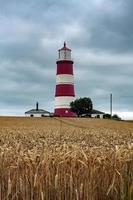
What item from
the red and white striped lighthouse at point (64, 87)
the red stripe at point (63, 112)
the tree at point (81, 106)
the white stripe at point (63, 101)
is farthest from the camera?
the tree at point (81, 106)

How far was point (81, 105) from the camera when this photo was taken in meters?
100

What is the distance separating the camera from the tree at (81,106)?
95.6 m

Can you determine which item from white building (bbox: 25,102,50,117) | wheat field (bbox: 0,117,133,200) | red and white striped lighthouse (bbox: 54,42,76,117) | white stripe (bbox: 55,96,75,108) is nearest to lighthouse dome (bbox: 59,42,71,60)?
red and white striped lighthouse (bbox: 54,42,76,117)

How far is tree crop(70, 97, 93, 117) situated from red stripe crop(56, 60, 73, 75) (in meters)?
5.93

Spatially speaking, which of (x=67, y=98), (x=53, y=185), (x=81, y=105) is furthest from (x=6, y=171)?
(x=81, y=105)

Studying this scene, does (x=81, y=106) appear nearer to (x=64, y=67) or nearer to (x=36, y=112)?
(x=64, y=67)

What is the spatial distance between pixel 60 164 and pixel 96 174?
0.57 meters

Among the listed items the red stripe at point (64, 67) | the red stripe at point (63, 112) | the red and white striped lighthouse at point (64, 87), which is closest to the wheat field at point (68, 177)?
the red and white striped lighthouse at point (64, 87)

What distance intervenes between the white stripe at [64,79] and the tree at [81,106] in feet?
19.0

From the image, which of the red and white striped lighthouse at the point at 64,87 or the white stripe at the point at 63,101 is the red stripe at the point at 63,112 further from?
the white stripe at the point at 63,101

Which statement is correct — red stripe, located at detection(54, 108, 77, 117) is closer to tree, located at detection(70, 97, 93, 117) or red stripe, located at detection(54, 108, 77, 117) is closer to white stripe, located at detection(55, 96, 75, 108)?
tree, located at detection(70, 97, 93, 117)

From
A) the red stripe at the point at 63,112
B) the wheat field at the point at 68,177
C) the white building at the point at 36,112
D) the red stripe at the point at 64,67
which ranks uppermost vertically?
the red stripe at the point at 64,67

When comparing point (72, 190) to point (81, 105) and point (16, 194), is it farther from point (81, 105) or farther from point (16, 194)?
point (81, 105)

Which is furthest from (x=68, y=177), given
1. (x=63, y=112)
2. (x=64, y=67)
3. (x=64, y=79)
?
(x=63, y=112)
